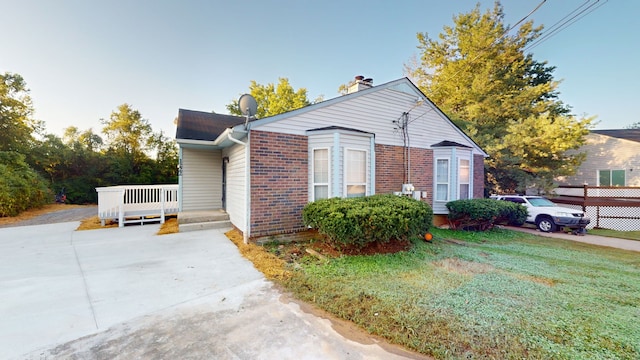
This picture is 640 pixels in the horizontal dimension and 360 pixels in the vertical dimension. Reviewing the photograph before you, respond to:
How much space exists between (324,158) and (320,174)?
1.56ft

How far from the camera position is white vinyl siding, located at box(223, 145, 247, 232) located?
→ 6.49 metres

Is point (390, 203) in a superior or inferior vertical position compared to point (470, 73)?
inferior

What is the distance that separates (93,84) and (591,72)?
24.9m

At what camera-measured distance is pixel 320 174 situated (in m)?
6.68

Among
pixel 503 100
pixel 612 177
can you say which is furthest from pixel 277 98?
pixel 612 177

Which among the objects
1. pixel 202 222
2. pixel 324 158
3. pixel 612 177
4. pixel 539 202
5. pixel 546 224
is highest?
pixel 324 158

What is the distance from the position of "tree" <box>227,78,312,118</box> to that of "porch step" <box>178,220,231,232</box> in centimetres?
1900

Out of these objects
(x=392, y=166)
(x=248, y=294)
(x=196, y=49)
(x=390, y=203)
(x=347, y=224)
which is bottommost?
(x=248, y=294)

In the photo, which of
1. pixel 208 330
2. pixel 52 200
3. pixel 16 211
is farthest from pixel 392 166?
pixel 52 200

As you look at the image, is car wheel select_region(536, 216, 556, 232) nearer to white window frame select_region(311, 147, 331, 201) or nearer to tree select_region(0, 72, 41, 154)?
white window frame select_region(311, 147, 331, 201)

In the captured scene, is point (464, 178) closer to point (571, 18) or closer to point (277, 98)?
point (571, 18)

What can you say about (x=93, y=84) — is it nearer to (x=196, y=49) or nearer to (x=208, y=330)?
(x=196, y=49)

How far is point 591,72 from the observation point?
37.9 feet

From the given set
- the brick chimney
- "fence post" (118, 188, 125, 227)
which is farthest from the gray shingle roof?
the brick chimney
